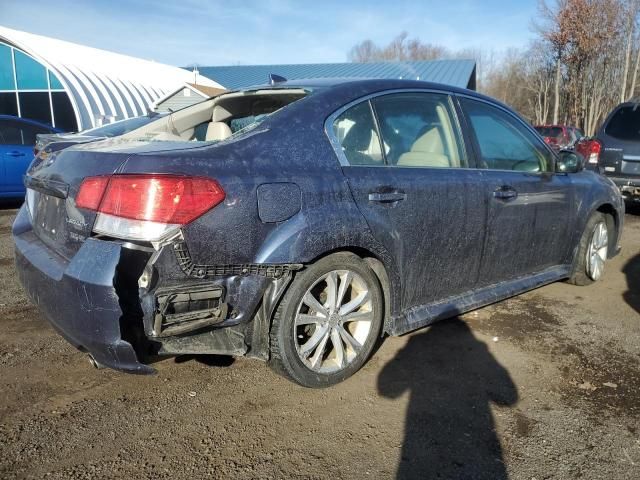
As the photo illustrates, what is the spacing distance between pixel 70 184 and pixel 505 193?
2732 millimetres

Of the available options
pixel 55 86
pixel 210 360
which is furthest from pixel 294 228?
pixel 55 86

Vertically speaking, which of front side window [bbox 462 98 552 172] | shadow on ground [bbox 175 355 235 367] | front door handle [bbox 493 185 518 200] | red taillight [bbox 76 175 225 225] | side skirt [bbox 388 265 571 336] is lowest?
shadow on ground [bbox 175 355 235 367]

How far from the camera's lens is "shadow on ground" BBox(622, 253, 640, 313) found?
4.50 meters

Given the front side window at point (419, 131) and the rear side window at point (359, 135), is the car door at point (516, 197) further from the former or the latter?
the rear side window at point (359, 135)

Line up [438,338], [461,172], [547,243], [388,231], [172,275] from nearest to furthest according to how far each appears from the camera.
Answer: [172,275], [388,231], [461,172], [438,338], [547,243]

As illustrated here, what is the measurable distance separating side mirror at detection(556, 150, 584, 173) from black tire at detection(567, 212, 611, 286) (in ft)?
1.92

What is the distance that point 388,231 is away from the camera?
9.82 feet

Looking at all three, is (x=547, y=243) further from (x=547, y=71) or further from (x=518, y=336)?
(x=547, y=71)

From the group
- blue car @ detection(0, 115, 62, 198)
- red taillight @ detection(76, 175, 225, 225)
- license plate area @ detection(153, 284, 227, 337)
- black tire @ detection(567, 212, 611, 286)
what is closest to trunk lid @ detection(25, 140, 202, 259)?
red taillight @ detection(76, 175, 225, 225)

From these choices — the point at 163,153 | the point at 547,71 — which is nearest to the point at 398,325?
the point at 163,153

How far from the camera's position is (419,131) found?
11.2 ft

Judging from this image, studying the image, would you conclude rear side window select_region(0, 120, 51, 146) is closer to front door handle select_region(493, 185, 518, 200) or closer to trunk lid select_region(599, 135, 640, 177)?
front door handle select_region(493, 185, 518, 200)

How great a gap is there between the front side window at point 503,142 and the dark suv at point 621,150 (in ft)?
15.3

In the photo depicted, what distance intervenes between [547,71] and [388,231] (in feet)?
122
